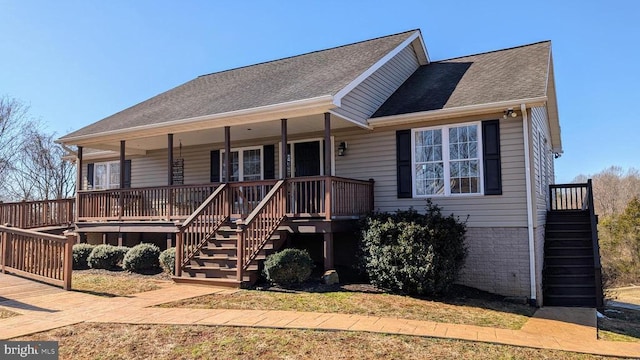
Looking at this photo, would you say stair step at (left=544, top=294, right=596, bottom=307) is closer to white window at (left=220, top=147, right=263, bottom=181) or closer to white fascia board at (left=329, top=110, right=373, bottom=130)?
white fascia board at (left=329, top=110, right=373, bottom=130)

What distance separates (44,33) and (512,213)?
55.6ft

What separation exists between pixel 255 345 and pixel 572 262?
813 centimetres

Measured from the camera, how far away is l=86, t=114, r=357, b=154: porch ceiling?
11094 millimetres

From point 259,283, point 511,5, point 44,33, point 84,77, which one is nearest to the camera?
point 259,283

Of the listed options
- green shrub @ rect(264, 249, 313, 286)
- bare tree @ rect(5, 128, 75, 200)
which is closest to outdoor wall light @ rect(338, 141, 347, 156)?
green shrub @ rect(264, 249, 313, 286)

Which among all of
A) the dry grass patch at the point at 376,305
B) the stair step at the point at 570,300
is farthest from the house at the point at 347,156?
the dry grass patch at the point at 376,305

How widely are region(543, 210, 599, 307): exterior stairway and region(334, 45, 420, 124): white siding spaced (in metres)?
5.38

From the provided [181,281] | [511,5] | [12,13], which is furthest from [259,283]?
[12,13]

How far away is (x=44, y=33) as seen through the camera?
1677cm

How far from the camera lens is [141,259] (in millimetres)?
11016

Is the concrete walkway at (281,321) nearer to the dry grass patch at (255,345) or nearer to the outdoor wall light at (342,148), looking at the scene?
the dry grass patch at (255,345)

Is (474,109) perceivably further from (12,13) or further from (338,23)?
(12,13)

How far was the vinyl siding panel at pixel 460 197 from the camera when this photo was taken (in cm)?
961

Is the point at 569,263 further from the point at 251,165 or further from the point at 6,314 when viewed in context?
the point at 6,314
